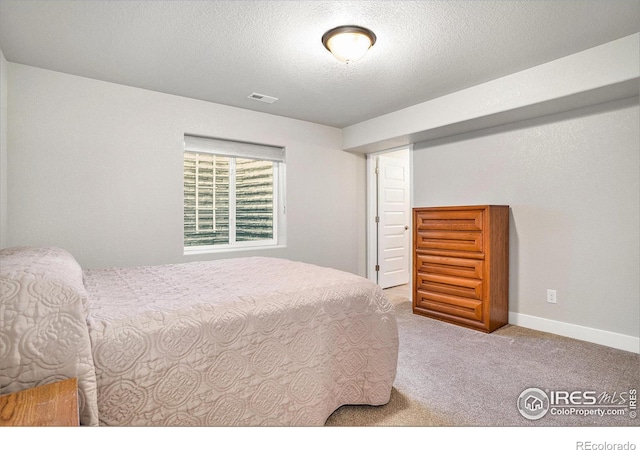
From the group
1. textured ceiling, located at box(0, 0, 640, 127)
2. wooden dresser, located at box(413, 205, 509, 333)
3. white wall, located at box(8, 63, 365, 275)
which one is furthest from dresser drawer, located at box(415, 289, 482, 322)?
textured ceiling, located at box(0, 0, 640, 127)

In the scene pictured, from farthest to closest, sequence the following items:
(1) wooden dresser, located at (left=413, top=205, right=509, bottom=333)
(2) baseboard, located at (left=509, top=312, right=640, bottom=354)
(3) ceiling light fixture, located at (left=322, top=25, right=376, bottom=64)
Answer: (1) wooden dresser, located at (left=413, top=205, right=509, bottom=333) < (2) baseboard, located at (left=509, top=312, right=640, bottom=354) < (3) ceiling light fixture, located at (left=322, top=25, right=376, bottom=64)

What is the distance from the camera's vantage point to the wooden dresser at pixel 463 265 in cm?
304

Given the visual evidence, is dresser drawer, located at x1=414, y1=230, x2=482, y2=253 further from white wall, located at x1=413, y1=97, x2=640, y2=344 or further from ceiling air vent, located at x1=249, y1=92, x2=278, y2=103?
ceiling air vent, located at x1=249, y1=92, x2=278, y2=103

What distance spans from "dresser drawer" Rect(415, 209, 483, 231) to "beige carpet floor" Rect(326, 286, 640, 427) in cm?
97

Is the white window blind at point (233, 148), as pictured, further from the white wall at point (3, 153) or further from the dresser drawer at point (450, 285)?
the dresser drawer at point (450, 285)

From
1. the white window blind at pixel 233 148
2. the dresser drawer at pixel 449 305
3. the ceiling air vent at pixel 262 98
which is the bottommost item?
the dresser drawer at pixel 449 305

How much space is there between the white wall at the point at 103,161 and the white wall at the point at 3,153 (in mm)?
57

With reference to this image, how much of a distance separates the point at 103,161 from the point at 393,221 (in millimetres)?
3761

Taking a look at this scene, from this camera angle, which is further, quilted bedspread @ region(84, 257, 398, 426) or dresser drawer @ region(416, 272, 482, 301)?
dresser drawer @ region(416, 272, 482, 301)

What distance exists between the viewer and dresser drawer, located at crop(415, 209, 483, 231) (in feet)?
10.1

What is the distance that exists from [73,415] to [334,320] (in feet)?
3.49

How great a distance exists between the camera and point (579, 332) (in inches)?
112

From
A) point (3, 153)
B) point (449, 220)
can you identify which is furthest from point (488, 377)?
point (3, 153)

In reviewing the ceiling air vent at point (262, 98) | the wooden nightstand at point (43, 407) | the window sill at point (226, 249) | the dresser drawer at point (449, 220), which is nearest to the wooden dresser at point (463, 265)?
the dresser drawer at point (449, 220)
